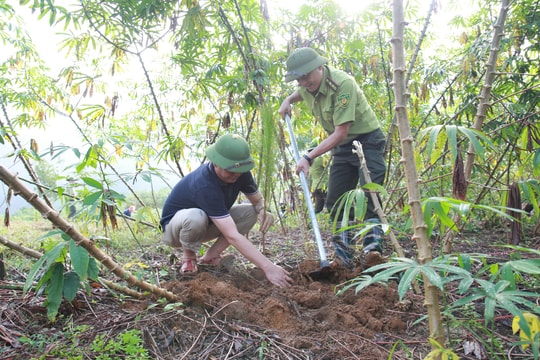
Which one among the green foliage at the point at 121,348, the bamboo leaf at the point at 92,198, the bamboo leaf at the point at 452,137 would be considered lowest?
the green foliage at the point at 121,348

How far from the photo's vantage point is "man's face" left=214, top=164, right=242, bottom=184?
2350 mm

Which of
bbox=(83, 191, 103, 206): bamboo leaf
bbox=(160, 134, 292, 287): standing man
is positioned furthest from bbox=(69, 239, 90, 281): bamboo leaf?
bbox=(160, 134, 292, 287): standing man

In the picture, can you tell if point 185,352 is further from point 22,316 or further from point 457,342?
point 457,342

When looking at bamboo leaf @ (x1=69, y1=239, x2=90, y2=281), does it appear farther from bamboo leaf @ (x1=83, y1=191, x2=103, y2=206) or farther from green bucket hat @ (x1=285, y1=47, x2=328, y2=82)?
green bucket hat @ (x1=285, y1=47, x2=328, y2=82)

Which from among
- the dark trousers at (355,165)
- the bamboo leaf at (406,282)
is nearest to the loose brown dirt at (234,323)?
the bamboo leaf at (406,282)

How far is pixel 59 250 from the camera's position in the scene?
143 cm

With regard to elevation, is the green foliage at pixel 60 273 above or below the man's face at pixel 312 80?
below

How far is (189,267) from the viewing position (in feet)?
8.53

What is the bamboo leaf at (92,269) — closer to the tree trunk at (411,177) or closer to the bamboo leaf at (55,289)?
the bamboo leaf at (55,289)

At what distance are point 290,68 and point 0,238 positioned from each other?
184cm

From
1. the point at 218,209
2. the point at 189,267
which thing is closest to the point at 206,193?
the point at 218,209

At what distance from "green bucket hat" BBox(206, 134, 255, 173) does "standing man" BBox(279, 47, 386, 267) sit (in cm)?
46

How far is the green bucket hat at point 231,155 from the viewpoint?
Result: 7.41 feet

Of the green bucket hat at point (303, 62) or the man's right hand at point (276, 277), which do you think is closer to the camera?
the man's right hand at point (276, 277)
